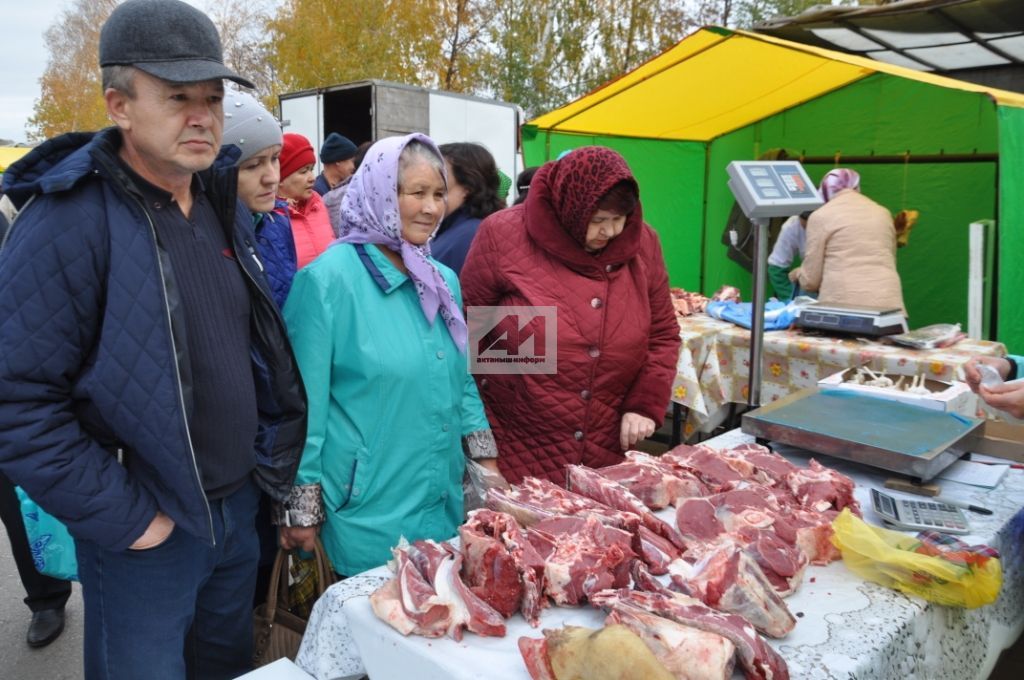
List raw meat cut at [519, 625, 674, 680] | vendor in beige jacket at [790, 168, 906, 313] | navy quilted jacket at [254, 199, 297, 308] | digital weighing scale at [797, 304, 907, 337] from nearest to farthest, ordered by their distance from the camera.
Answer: raw meat cut at [519, 625, 674, 680] → navy quilted jacket at [254, 199, 297, 308] → digital weighing scale at [797, 304, 907, 337] → vendor in beige jacket at [790, 168, 906, 313]

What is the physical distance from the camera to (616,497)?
76.7 inches

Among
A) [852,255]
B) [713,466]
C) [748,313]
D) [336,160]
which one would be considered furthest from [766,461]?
[336,160]

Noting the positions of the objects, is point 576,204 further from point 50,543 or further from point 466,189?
point 50,543

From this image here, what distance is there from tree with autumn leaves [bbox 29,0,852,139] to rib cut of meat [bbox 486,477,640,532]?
15.5 m

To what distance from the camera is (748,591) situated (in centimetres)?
146

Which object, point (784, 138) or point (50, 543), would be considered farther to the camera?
point (784, 138)

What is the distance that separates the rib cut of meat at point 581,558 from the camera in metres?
1.53

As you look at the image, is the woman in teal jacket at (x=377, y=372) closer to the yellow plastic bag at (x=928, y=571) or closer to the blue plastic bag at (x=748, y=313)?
the yellow plastic bag at (x=928, y=571)

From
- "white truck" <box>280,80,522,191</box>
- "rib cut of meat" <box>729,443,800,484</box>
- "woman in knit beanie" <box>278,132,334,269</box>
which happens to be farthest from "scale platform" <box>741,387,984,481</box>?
"white truck" <box>280,80,522,191</box>

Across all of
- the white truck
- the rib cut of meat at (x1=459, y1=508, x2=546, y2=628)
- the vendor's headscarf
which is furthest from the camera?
the white truck

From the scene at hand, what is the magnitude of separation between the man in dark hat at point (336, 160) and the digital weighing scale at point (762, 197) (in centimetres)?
377

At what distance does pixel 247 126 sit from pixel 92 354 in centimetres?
116

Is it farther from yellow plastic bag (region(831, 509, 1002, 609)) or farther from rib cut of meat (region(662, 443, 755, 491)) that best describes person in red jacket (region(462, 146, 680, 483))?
yellow plastic bag (region(831, 509, 1002, 609))

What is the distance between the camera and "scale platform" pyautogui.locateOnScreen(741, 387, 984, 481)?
2.19 meters
